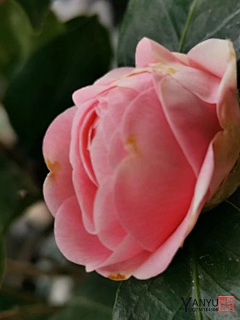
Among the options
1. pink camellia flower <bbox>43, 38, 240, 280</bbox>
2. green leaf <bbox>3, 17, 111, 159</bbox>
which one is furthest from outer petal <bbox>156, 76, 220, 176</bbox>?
green leaf <bbox>3, 17, 111, 159</bbox>

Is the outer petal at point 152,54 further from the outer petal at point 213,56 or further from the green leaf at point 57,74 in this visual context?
the green leaf at point 57,74

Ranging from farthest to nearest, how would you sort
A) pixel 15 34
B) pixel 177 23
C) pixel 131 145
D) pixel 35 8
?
pixel 15 34
pixel 35 8
pixel 177 23
pixel 131 145

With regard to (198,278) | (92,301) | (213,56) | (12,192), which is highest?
(213,56)

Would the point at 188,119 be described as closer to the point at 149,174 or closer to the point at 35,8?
the point at 149,174

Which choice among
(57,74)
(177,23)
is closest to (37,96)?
(57,74)

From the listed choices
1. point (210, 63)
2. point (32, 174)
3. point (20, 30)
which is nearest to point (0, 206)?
point (32, 174)

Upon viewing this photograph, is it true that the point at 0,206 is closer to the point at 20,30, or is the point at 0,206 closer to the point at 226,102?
the point at 20,30

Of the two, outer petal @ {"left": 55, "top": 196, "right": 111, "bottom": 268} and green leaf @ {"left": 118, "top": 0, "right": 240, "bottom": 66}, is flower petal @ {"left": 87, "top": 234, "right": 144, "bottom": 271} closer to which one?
outer petal @ {"left": 55, "top": 196, "right": 111, "bottom": 268}
